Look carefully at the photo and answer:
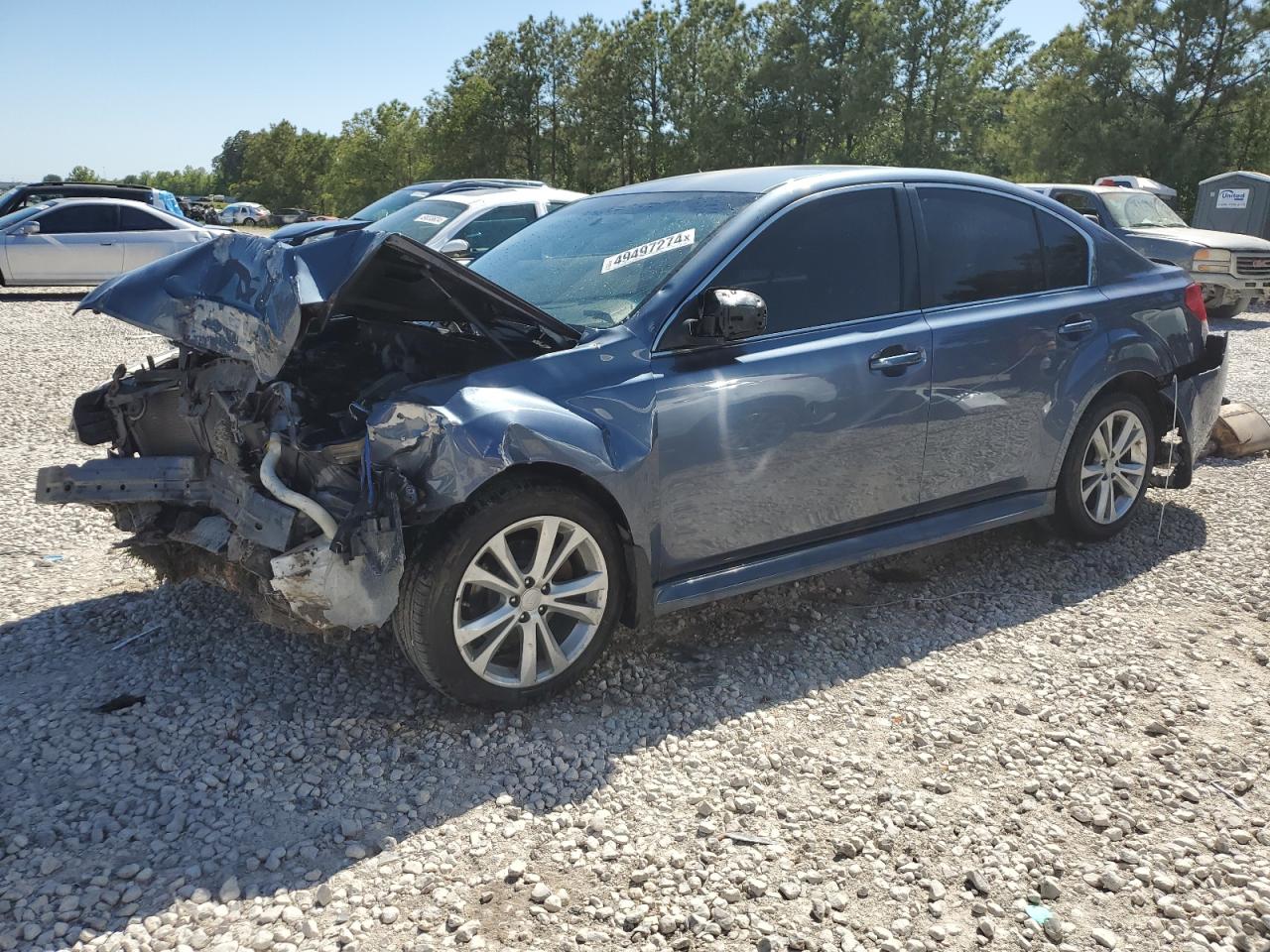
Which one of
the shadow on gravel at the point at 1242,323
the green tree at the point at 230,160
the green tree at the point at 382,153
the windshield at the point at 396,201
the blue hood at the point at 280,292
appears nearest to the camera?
the blue hood at the point at 280,292

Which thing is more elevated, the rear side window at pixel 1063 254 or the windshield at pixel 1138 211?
the windshield at pixel 1138 211

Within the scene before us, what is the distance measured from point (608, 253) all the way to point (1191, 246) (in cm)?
1315

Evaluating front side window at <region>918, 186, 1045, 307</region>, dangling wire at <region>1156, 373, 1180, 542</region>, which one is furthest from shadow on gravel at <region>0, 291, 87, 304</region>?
dangling wire at <region>1156, 373, 1180, 542</region>

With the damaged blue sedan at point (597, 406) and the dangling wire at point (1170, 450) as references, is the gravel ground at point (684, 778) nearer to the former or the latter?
the damaged blue sedan at point (597, 406)

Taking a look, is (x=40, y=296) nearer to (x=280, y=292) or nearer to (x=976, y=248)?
(x=280, y=292)

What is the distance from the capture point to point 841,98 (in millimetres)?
41344

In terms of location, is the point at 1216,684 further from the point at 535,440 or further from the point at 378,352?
the point at 378,352

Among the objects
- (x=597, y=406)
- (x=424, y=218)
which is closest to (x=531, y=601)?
(x=597, y=406)

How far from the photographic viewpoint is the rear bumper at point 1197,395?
5.39 meters

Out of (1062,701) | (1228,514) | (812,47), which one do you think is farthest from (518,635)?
(812,47)

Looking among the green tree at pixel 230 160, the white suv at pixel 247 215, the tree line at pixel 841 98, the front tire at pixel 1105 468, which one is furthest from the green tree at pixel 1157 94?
the green tree at pixel 230 160

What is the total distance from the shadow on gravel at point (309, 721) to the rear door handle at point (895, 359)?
111 centimetres

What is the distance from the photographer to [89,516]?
5758mm

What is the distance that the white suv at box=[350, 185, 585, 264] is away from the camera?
10.6m
